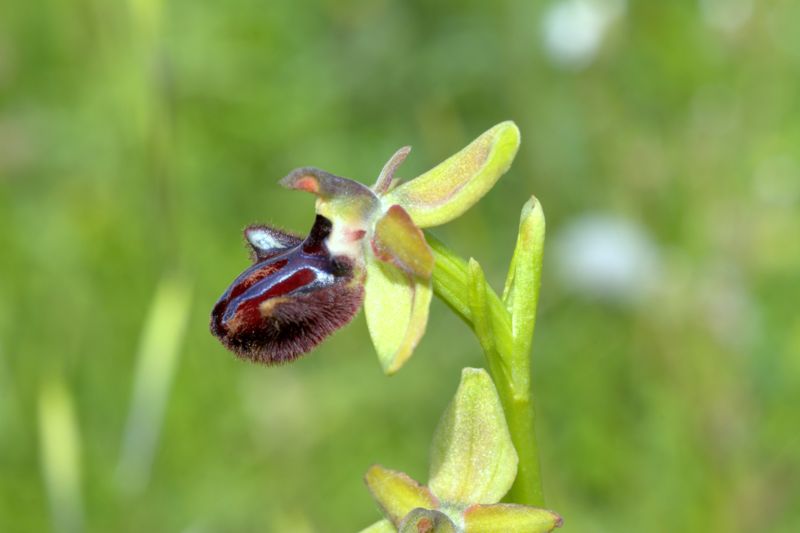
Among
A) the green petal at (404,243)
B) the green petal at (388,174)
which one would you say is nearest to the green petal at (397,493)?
the green petal at (404,243)

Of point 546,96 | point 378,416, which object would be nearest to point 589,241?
point 546,96

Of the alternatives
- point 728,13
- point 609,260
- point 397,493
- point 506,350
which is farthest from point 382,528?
point 728,13

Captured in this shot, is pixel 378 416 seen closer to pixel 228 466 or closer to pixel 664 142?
pixel 228 466

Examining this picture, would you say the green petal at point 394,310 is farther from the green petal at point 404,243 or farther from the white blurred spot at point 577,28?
the white blurred spot at point 577,28

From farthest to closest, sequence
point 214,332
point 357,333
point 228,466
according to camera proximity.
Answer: point 357,333, point 228,466, point 214,332

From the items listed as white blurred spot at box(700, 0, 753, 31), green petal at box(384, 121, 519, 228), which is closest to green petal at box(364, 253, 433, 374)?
green petal at box(384, 121, 519, 228)

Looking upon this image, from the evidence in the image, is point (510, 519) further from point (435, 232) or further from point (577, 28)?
point (577, 28)
